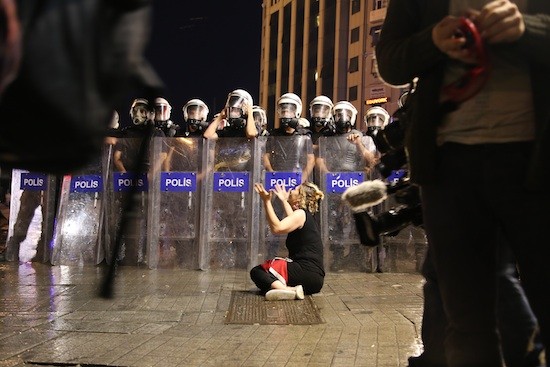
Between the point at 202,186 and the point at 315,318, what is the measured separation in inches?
183

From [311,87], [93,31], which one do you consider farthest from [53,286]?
[311,87]

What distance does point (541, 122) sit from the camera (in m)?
2.12

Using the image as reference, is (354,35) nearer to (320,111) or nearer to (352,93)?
(352,93)

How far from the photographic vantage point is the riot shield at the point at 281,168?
1013 centimetres

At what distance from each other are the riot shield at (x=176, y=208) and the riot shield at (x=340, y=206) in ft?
6.12

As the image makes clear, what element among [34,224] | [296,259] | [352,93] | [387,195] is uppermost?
[352,93]

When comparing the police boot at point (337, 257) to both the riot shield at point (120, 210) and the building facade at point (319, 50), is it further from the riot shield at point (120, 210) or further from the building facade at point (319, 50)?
the building facade at point (319, 50)

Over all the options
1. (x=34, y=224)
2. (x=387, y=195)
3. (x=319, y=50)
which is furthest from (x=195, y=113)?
(x=319, y=50)

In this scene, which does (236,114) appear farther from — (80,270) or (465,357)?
(465,357)

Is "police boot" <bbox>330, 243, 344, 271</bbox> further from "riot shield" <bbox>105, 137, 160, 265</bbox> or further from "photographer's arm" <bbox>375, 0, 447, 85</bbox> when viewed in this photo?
"photographer's arm" <bbox>375, 0, 447, 85</bbox>

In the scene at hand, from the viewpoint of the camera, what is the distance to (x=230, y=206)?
33.7 feet

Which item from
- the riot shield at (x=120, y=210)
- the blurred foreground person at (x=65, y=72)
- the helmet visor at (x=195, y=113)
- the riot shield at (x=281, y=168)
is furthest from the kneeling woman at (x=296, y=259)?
the blurred foreground person at (x=65, y=72)

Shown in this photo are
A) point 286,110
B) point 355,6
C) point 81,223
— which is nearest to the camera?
point 81,223

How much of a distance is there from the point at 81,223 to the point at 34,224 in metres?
0.82
